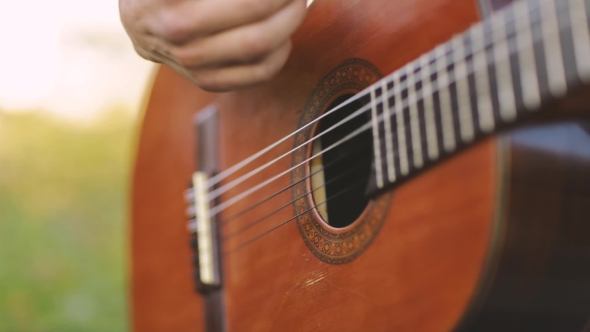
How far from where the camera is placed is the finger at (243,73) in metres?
0.60

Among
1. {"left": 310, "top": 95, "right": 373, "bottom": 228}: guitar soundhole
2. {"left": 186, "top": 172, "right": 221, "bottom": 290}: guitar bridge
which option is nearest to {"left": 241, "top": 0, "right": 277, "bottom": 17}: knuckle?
{"left": 310, "top": 95, "right": 373, "bottom": 228}: guitar soundhole

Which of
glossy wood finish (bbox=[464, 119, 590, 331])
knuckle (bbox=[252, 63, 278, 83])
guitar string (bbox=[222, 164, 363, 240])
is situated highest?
knuckle (bbox=[252, 63, 278, 83])

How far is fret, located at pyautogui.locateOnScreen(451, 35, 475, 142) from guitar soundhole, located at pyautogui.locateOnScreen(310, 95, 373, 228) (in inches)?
5.8

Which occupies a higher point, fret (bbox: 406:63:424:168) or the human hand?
the human hand

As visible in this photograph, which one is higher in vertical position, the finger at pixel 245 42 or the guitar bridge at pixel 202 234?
the finger at pixel 245 42

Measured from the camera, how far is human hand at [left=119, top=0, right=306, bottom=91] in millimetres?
554

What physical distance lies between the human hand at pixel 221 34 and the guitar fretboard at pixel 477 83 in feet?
0.41

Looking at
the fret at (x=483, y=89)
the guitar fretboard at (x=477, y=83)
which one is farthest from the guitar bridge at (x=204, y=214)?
the fret at (x=483, y=89)

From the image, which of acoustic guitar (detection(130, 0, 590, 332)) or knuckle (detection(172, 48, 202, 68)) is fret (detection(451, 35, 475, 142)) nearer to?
acoustic guitar (detection(130, 0, 590, 332))

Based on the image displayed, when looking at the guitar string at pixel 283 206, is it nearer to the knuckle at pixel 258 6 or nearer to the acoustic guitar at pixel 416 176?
the acoustic guitar at pixel 416 176

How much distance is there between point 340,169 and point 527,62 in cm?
25

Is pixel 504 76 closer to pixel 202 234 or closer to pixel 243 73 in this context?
pixel 243 73

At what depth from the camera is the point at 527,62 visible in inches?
15.6

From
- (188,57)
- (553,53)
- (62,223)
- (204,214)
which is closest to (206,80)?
(188,57)
